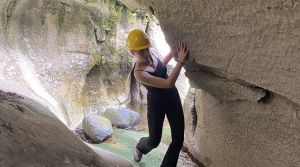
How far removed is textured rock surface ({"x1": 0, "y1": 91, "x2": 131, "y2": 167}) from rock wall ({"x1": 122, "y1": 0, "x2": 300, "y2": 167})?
1.19 metres

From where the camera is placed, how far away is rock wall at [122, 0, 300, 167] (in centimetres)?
226

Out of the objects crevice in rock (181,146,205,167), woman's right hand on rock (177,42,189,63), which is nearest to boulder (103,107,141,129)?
crevice in rock (181,146,205,167)

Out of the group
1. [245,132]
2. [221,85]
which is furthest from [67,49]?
[245,132]

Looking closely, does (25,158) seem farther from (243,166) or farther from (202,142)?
(202,142)

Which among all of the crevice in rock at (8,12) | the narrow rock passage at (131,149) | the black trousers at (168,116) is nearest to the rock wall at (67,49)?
the crevice in rock at (8,12)

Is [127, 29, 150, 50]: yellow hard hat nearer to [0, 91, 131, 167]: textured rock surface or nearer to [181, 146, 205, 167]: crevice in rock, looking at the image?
[0, 91, 131, 167]: textured rock surface

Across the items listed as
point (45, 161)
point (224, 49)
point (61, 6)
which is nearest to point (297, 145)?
A: point (224, 49)

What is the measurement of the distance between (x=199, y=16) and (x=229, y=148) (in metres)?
1.50

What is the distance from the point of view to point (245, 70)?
276 cm

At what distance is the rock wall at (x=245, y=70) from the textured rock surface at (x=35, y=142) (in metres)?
1.19

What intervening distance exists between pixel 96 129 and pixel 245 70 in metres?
3.38

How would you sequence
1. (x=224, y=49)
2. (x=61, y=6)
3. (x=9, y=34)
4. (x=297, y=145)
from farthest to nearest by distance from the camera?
(x=61, y=6), (x=9, y=34), (x=224, y=49), (x=297, y=145)

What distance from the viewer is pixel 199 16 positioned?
2.88m

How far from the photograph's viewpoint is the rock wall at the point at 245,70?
88.9 inches
